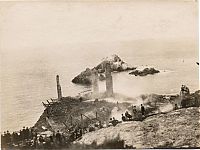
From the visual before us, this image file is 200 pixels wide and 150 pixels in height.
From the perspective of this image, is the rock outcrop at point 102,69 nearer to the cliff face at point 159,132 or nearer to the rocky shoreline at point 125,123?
the rocky shoreline at point 125,123

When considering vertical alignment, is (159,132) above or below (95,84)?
below

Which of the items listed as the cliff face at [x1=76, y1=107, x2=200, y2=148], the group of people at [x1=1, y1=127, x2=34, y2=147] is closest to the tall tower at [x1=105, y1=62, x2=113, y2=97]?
the cliff face at [x1=76, y1=107, x2=200, y2=148]

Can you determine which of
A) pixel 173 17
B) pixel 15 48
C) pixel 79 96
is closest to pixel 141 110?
pixel 79 96

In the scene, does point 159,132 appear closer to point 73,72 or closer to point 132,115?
point 132,115

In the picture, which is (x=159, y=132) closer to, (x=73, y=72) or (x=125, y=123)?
(x=125, y=123)

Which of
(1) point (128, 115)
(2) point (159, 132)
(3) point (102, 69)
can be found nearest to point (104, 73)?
(3) point (102, 69)

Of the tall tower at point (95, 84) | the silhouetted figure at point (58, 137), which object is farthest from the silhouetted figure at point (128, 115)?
the silhouetted figure at point (58, 137)

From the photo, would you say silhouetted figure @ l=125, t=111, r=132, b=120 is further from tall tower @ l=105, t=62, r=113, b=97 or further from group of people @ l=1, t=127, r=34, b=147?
group of people @ l=1, t=127, r=34, b=147
